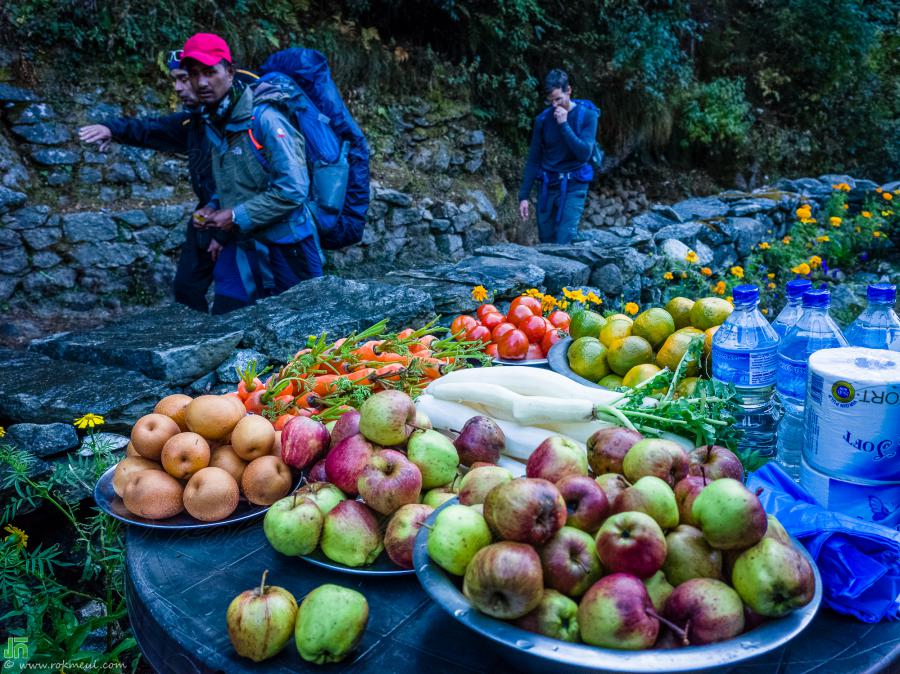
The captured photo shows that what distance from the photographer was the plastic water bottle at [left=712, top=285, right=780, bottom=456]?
66.6 inches

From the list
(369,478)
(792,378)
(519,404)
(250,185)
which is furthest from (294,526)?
(250,185)

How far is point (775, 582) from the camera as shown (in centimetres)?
102

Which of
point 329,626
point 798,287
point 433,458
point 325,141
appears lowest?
point 329,626

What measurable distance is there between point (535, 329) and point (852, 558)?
1644 millimetres

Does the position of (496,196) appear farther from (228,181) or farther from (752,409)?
(752,409)

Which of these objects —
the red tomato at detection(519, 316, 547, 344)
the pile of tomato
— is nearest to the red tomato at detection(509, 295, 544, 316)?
the pile of tomato

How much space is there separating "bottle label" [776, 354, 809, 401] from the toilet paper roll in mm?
344

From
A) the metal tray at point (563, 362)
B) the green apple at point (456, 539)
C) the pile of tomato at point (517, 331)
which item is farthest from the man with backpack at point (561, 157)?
the green apple at point (456, 539)

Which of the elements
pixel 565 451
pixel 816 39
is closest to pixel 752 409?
pixel 565 451

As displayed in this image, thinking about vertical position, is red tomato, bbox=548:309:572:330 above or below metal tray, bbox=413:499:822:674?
below

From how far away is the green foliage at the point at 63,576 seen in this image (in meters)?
2.06

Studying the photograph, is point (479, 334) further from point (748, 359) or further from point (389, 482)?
point (389, 482)

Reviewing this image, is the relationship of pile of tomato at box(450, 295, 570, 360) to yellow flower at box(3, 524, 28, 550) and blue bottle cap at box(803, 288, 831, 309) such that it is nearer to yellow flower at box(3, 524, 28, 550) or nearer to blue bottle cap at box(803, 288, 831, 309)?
blue bottle cap at box(803, 288, 831, 309)

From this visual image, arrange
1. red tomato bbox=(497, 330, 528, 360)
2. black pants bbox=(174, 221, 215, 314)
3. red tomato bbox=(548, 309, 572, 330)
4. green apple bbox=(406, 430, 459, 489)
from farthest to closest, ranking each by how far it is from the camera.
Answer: black pants bbox=(174, 221, 215, 314), red tomato bbox=(548, 309, 572, 330), red tomato bbox=(497, 330, 528, 360), green apple bbox=(406, 430, 459, 489)
